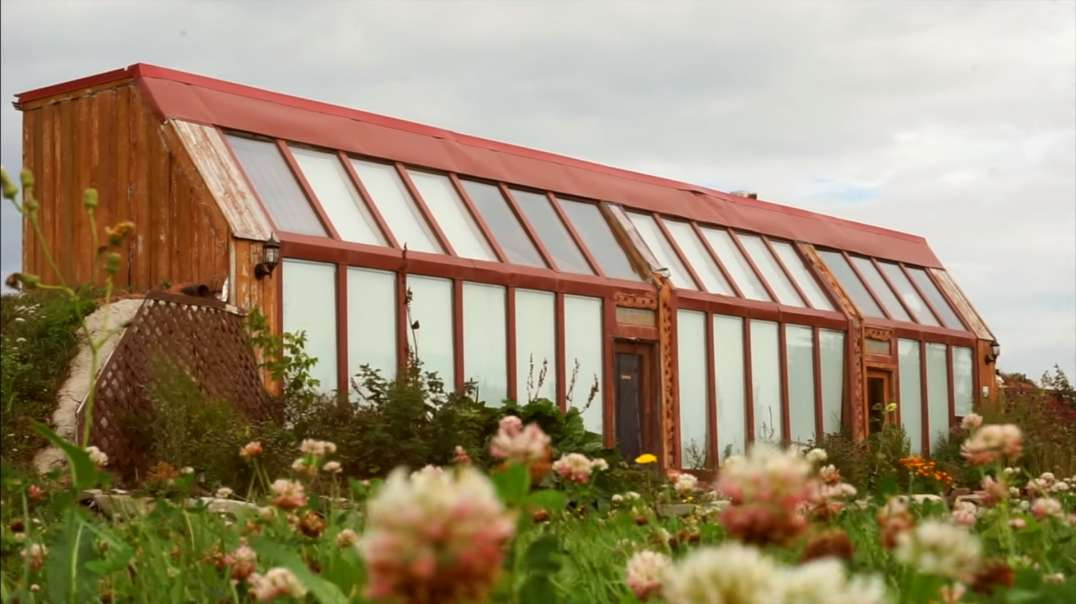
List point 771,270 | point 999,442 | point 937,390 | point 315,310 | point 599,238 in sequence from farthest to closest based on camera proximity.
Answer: point 937,390 < point 771,270 < point 599,238 < point 315,310 < point 999,442

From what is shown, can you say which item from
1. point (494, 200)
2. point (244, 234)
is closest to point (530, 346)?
point (494, 200)

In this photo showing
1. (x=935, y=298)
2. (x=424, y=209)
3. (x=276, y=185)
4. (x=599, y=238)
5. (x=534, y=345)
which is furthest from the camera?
(x=935, y=298)

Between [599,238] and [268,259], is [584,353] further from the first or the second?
[268,259]

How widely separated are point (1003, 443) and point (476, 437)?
895cm

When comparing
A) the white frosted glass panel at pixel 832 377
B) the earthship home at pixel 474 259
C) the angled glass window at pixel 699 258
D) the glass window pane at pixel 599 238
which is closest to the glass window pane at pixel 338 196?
the earthship home at pixel 474 259

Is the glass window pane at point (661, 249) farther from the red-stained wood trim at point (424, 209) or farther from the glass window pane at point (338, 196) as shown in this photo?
the glass window pane at point (338, 196)

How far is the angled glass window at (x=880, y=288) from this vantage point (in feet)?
70.1

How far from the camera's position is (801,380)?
61.8 feet

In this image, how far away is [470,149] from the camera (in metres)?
16.2

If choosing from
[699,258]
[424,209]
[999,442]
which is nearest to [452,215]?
[424,209]

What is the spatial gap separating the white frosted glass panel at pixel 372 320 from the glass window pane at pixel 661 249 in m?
4.25

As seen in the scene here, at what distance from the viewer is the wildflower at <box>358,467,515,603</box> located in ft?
3.61

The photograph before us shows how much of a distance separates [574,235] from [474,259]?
6.78ft

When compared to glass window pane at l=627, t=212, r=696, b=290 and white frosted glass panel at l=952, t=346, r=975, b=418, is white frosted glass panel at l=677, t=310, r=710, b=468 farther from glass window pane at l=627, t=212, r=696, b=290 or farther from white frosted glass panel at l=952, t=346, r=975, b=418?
white frosted glass panel at l=952, t=346, r=975, b=418
